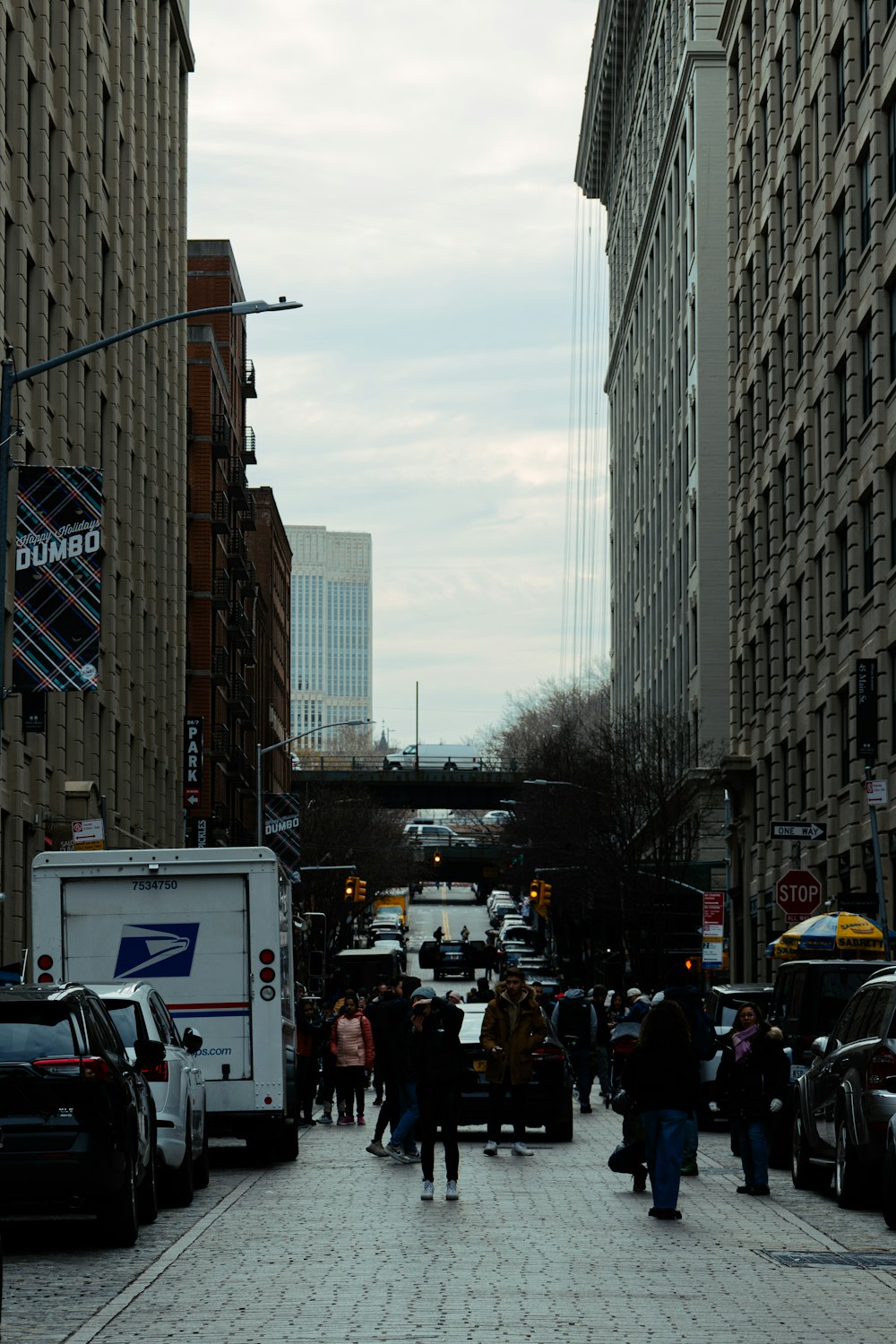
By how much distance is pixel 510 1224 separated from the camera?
49.8ft

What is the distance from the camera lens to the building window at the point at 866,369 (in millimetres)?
42531

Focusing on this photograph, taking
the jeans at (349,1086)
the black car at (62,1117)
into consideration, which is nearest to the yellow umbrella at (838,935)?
the jeans at (349,1086)

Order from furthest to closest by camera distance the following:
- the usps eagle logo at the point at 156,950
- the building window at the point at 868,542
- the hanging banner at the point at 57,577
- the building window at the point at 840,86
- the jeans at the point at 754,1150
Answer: the building window at the point at 840,86 → the building window at the point at 868,542 → the hanging banner at the point at 57,577 → the usps eagle logo at the point at 156,950 → the jeans at the point at 754,1150

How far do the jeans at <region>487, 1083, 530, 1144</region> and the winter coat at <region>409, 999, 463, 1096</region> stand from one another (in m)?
4.83

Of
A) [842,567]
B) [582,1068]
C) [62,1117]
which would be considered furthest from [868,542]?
[62,1117]

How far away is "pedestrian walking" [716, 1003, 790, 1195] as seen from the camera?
1756 cm

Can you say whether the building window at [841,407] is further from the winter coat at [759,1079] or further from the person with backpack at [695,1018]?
the winter coat at [759,1079]

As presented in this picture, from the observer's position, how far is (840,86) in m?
46.0

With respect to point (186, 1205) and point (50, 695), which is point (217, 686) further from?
point (186, 1205)

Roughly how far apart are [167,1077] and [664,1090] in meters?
3.87

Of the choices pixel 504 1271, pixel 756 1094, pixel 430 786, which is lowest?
pixel 504 1271

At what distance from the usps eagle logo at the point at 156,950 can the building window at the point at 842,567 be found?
26.9 meters

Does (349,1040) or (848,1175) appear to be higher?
(349,1040)

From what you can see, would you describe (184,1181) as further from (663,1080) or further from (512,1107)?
(512,1107)
